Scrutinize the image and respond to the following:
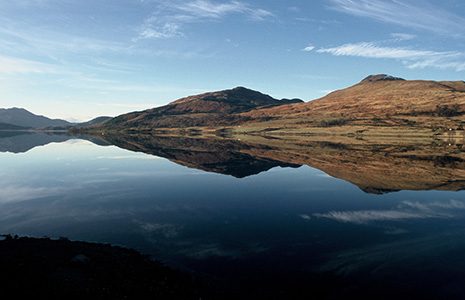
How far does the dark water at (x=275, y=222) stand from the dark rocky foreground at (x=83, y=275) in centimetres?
264

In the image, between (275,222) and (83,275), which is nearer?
(83,275)

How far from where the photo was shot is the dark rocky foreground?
19422 mm

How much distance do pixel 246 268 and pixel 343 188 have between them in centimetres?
3590

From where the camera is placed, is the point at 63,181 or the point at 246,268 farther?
the point at 63,181

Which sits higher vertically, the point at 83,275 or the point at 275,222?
the point at 83,275

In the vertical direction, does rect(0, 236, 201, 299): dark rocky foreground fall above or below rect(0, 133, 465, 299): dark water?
above

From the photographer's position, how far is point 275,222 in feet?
127

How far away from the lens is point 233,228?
36.3 meters

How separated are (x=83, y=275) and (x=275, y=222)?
21.2 meters

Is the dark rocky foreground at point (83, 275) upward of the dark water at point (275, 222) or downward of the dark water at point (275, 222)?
upward

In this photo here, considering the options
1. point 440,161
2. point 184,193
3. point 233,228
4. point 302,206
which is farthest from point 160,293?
point 440,161

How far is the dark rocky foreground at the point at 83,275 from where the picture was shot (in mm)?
19422

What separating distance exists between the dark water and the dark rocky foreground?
2644 mm

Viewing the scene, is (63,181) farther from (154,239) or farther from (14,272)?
(14,272)
